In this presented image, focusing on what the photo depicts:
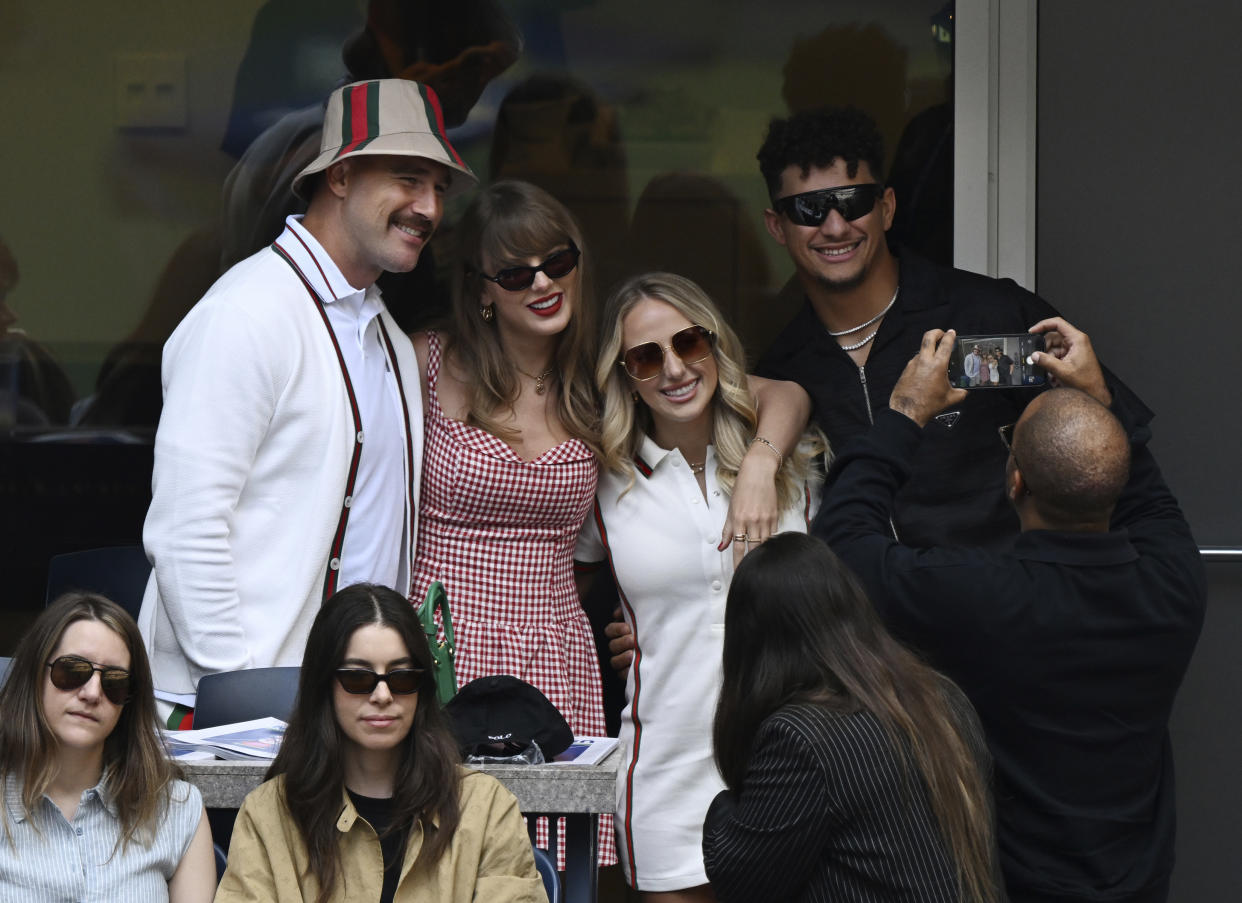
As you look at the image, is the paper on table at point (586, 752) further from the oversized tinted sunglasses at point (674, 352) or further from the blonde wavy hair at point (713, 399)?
the oversized tinted sunglasses at point (674, 352)

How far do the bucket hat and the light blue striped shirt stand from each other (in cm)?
149

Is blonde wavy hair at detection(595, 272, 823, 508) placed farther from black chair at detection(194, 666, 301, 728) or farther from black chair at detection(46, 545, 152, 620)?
black chair at detection(46, 545, 152, 620)

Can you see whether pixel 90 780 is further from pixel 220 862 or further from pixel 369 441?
pixel 369 441

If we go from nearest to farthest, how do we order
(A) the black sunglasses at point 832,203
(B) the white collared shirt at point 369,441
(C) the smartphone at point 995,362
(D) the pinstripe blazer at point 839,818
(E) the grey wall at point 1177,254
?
(D) the pinstripe blazer at point 839,818
(C) the smartphone at point 995,362
(B) the white collared shirt at point 369,441
(A) the black sunglasses at point 832,203
(E) the grey wall at point 1177,254

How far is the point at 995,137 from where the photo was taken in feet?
15.1

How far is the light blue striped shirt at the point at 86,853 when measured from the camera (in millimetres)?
2811

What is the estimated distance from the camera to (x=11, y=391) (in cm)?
463

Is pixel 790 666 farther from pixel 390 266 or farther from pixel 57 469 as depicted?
pixel 57 469

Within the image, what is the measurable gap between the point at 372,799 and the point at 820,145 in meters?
1.93

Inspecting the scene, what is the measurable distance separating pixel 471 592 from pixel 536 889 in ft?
3.09

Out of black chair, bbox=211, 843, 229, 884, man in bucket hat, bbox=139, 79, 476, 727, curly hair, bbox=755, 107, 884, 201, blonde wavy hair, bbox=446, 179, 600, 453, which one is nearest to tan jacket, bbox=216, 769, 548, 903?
black chair, bbox=211, 843, 229, 884

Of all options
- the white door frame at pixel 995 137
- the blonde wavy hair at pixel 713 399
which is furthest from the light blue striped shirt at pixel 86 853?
the white door frame at pixel 995 137

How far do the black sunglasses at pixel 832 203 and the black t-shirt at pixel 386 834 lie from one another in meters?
1.73

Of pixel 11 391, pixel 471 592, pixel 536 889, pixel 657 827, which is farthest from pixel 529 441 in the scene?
pixel 11 391
